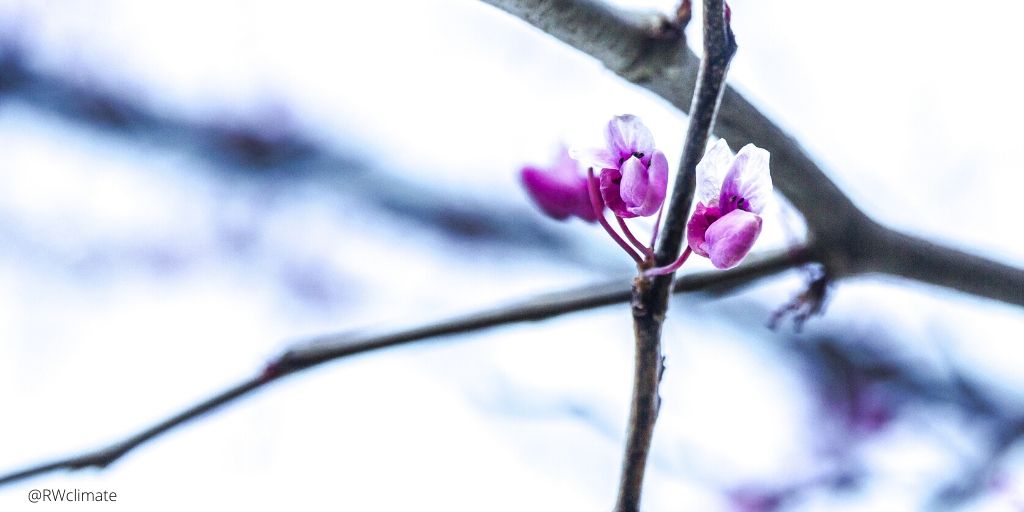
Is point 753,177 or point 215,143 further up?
point 753,177

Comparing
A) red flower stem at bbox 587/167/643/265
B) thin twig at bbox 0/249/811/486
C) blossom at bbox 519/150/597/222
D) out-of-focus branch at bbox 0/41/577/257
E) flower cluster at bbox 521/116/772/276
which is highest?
flower cluster at bbox 521/116/772/276

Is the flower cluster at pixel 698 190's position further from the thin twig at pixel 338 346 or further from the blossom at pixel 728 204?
the thin twig at pixel 338 346

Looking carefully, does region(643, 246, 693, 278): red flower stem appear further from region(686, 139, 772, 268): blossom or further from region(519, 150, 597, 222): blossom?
region(519, 150, 597, 222): blossom

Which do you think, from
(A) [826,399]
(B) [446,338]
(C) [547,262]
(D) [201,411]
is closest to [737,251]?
(B) [446,338]

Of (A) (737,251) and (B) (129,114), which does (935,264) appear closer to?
(A) (737,251)

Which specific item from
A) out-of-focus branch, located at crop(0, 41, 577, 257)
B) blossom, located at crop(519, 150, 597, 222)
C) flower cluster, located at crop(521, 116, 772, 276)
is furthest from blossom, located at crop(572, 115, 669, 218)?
out-of-focus branch, located at crop(0, 41, 577, 257)

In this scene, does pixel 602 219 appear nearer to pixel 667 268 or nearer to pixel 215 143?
pixel 667 268

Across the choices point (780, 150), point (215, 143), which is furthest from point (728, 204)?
point (215, 143)

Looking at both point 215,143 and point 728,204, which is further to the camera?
point 215,143
